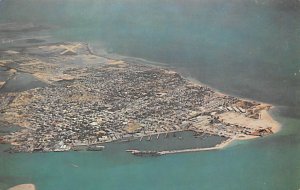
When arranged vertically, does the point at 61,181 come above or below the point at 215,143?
below

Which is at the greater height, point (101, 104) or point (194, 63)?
point (194, 63)

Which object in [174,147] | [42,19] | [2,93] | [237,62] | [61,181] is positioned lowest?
[61,181]

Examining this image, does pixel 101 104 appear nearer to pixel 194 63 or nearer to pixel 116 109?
pixel 116 109

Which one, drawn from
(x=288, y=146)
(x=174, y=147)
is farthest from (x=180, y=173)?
(x=288, y=146)

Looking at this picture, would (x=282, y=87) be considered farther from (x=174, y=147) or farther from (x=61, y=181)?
(x=61, y=181)

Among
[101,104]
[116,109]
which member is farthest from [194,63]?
[101,104]

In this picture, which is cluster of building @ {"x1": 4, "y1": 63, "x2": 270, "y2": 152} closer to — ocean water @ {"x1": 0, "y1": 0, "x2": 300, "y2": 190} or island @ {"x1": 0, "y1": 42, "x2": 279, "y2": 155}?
island @ {"x1": 0, "y1": 42, "x2": 279, "y2": 155}

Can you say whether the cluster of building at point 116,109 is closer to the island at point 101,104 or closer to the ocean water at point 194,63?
the island at point 101,104
